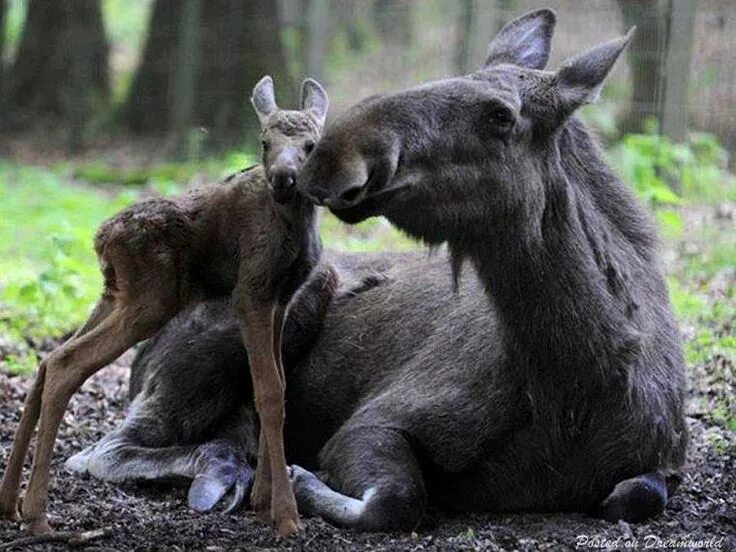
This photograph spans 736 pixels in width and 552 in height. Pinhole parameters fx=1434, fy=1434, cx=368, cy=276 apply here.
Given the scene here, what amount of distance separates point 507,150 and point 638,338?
0.99 m

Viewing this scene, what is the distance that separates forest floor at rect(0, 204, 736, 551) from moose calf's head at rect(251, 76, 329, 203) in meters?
1.30

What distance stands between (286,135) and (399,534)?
1.63 m

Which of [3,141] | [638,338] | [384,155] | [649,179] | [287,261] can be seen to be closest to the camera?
[384,155]

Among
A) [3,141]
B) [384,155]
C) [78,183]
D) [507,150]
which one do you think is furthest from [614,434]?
[3,141]

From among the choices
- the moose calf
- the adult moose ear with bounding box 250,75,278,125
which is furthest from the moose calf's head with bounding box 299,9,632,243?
the adult moose ear with bounding box 250,75,278,125

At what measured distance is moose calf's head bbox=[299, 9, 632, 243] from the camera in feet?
15.2

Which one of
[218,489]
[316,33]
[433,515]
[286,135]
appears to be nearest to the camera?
[286,135]

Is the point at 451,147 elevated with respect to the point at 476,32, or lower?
lower

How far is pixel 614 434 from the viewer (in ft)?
18.7

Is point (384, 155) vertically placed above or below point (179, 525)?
above

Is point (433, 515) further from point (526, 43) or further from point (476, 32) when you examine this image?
point (476, 32)

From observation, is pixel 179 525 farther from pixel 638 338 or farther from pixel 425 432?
pixel 638 338

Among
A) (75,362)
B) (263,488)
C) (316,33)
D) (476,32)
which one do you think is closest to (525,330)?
(263,488)

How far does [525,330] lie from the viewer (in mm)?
5555
